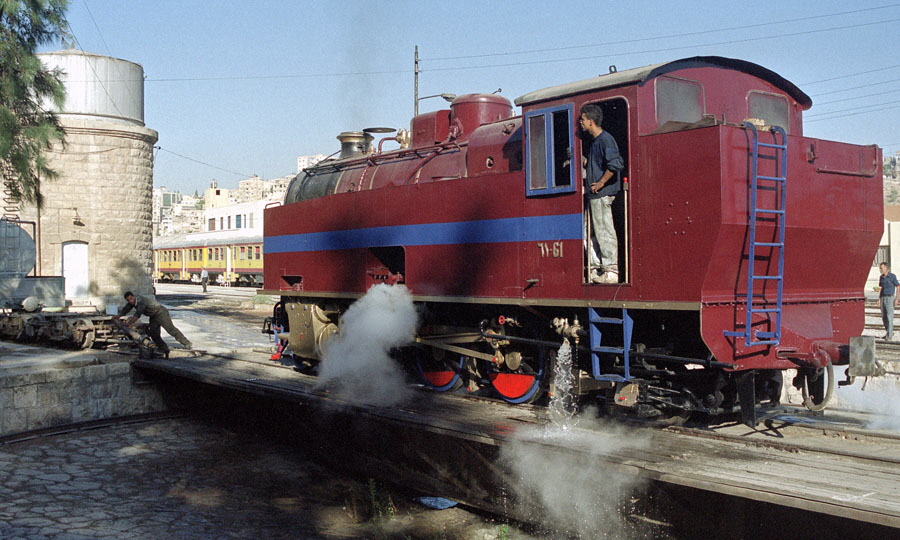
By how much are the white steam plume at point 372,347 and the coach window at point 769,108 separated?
13.9 feet

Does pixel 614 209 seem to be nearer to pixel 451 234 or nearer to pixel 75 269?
pixel 451 234

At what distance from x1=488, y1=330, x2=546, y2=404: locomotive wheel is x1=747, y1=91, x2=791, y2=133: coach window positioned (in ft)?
10.3

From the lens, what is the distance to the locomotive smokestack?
11.6 meters

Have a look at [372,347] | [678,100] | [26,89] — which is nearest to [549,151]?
[678,100]

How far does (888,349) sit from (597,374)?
8.37 metres

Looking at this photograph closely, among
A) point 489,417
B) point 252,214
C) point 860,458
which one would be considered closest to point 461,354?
point 489,417

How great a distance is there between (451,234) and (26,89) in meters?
10.3

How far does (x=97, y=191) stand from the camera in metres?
21.9

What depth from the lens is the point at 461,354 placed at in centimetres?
863

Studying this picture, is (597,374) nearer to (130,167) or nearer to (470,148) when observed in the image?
(470,148)

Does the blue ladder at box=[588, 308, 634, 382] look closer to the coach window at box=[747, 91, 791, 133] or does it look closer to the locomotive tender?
the locomotive tender

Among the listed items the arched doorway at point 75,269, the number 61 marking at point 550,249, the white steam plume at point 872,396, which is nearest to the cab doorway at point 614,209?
the number 61 marking at point 550,249

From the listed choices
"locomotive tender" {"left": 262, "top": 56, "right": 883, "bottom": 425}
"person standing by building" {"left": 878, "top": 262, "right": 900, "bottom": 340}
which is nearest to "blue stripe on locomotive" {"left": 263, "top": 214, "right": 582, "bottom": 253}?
"locomotive tender" {"left": 262, "top": 56, "right": 883, "bottom": 425}

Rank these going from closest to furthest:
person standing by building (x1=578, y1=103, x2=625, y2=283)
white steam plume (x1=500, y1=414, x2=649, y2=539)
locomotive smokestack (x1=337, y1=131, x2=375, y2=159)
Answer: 1. white steam plume (x1=500, y1=414, x2=649, y2=539)
2. person standing by building (x1=578, y1=103, x2=625, y2=283)
3. locomotive smokestack (x1=337, y1=131, x2=375, y2=159)
